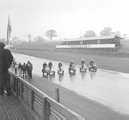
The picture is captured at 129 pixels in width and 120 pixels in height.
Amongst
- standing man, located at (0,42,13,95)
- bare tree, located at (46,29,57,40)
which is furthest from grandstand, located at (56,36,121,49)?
standing man, located at (0,42,13,95)

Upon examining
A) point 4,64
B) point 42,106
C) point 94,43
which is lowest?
point 42,106

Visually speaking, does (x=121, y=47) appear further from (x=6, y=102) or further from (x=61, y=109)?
(x=61, y=109)

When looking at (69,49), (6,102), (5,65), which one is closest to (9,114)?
(6,102)

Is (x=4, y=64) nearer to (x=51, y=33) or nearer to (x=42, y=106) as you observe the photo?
(x=42, y=106)

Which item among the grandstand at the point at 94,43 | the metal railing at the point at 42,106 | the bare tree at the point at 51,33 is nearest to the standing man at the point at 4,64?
the metal railing at the point at 42,106

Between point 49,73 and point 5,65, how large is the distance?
502 inches

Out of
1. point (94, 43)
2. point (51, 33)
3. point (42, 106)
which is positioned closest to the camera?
point (42, 106)

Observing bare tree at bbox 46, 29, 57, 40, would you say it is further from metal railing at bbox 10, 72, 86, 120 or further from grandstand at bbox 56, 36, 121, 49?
metal railing at bbox 10, 72, 86, 120

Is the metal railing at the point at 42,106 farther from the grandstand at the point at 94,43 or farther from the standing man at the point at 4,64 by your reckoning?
the grandstand at the point at 94,43

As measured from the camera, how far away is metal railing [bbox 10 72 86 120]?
3398 millimetres

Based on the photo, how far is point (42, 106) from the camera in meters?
4.88

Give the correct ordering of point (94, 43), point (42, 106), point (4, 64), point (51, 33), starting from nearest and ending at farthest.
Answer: point (42, 106) → point (4, 64) → point (94, 43) → point (51, 33)

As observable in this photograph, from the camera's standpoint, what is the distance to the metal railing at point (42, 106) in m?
3.40

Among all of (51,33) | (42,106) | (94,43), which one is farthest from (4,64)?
(51,33)
